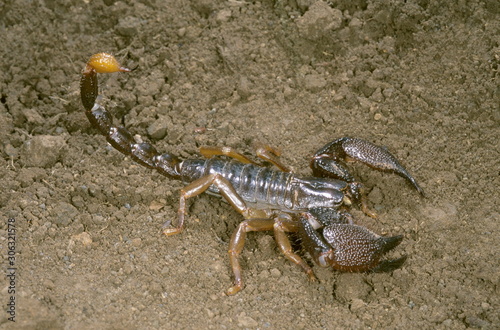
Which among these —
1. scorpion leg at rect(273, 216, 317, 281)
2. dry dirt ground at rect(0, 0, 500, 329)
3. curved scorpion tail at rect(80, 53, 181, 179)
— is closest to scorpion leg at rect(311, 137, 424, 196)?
dry dirt ground at rect(0, 0, 500, 329)

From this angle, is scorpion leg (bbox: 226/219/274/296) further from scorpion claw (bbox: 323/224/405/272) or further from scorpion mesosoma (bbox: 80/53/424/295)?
scorpion claw (bbox: 323/224/405/272)

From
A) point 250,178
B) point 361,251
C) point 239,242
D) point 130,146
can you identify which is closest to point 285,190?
point 250,178

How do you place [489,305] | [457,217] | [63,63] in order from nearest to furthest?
[489,305]
[457,217]
[63,63]

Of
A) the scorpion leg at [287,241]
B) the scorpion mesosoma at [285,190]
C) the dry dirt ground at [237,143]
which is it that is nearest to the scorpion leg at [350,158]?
the scorpion mesosoma at [285,190]

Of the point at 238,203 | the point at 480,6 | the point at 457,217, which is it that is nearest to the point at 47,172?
the point at 238,203

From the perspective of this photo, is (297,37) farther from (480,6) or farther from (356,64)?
(480,6)

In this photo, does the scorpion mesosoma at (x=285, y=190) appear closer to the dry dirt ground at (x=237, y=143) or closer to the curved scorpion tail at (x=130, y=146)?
the curved scorpion tail at (x=130, y=146)

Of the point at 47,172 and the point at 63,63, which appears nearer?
the point at 47,172
